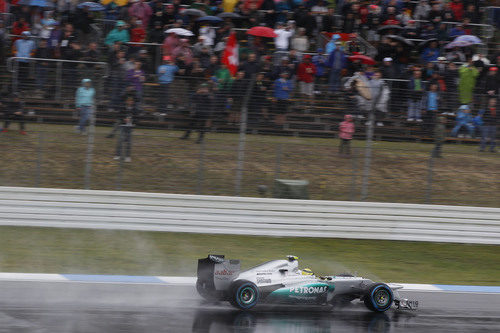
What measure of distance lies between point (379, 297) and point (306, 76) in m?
6.07

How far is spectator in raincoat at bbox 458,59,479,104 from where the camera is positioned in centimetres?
1312

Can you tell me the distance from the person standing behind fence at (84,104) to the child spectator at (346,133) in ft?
13.9

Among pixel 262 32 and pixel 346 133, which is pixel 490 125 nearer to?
pixel 346 133

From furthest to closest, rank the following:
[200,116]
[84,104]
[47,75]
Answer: [47,75] → [200,116] → [84,104]

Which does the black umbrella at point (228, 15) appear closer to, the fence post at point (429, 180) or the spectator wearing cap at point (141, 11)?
the spectator wearing cap at point (141, 11)

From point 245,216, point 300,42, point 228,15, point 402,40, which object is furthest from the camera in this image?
point 228,15

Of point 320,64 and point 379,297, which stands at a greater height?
point 320,64

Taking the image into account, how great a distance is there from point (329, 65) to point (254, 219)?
4182mm

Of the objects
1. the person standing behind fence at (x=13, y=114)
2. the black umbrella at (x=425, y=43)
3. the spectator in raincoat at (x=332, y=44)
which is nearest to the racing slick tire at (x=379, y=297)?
the person standing behind fence at (x=13, y=114)

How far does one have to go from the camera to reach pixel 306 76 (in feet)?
44.0

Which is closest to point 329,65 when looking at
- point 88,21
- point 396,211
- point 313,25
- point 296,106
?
point 313,25

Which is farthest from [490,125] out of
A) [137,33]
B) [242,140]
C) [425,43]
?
[137,33]

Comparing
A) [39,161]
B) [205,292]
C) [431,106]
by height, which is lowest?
[205,292]

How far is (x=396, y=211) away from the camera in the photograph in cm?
1224
